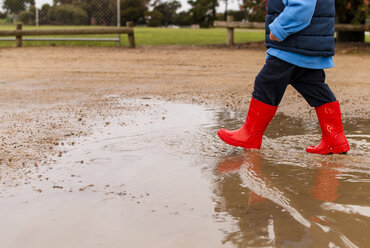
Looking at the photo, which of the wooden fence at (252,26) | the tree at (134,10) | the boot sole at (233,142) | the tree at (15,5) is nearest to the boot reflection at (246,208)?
the boot sole at (233,142)

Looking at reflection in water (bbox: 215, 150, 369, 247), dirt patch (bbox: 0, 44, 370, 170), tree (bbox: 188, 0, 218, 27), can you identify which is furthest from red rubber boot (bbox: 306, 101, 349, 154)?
tree (bbox: 188, 0, 218, 27)

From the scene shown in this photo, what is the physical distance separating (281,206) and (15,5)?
14810 mm

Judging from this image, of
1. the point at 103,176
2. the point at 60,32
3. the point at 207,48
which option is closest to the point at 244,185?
the point at 103,176

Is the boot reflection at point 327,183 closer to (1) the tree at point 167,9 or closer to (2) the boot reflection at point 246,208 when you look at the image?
(2) the boot reflection at point 246,208

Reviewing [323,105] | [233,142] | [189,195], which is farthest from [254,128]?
[189,195]

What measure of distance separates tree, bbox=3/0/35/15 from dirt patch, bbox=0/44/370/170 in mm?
3726

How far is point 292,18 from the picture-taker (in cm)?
327

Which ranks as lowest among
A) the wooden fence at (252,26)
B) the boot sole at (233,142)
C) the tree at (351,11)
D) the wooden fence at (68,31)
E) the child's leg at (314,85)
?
the boot sole at (233,142)

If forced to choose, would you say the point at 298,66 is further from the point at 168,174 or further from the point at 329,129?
the point at 168,174

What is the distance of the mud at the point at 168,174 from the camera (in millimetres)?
2205

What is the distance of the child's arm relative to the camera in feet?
10.7

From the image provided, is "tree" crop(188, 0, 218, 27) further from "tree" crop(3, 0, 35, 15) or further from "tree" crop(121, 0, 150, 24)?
"tree" crop(3, 0, 35, 15)

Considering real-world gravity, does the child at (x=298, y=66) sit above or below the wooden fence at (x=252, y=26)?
below

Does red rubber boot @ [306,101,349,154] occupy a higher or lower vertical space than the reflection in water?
higher
